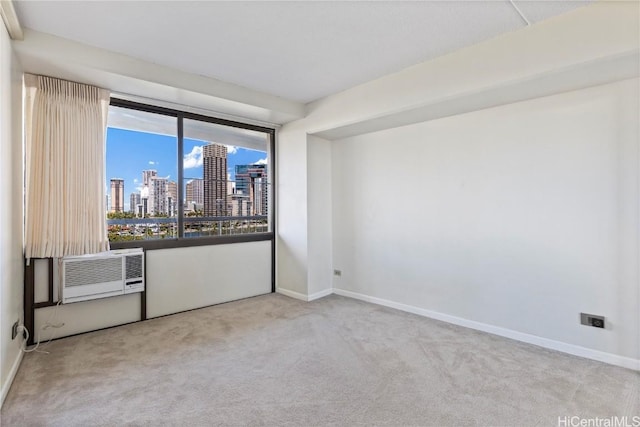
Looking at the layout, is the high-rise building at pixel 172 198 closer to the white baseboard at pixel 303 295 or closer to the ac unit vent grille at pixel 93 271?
the ac unit vent grille at pixel 93 271

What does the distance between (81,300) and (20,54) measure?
6.94 feet

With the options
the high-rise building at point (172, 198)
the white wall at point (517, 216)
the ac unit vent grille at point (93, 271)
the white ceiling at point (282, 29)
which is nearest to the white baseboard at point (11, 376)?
the ac unit vent grille at point (93, 271)

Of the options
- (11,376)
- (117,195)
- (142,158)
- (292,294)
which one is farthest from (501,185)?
(11,376)

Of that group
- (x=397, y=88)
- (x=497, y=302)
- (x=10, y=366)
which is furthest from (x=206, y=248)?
(x=497, y=302)

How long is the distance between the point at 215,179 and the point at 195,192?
1.07 feet

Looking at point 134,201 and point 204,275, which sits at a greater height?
point 134,201

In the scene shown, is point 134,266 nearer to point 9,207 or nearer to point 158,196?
point 158,196

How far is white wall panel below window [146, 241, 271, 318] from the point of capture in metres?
3.61

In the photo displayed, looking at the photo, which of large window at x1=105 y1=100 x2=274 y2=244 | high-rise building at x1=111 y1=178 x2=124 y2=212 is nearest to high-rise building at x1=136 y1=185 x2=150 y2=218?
large window at x1=105 y1=100 x2=274 y2=244

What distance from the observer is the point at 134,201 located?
350cm

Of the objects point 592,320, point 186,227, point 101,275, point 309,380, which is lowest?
point 309,380

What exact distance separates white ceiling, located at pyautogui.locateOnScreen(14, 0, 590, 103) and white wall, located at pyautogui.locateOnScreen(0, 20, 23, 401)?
46 cm

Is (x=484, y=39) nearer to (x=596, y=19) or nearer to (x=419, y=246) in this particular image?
(x=596, y=19)

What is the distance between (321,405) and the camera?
198cm
